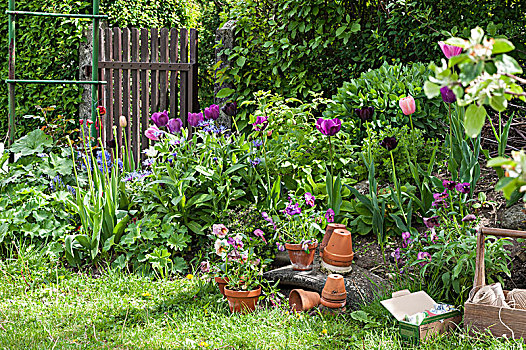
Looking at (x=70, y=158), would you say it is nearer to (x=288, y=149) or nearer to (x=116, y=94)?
(x=116, y=94)

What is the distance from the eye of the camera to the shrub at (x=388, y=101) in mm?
4172

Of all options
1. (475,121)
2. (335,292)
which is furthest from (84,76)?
(475,121)

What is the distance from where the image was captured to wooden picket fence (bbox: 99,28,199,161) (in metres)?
5.33

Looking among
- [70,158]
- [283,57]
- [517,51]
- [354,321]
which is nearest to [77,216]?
[70,158]

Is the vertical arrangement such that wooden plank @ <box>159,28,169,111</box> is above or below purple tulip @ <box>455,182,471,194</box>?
above

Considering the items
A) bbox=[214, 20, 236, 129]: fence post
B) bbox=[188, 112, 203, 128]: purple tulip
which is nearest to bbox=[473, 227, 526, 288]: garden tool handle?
bbox=[188, 112, 203, 128]: purple tulip

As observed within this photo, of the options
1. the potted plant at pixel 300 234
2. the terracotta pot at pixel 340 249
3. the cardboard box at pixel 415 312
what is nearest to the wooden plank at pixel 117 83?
the potted plant at pixel 300 234

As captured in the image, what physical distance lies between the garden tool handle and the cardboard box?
0.19m

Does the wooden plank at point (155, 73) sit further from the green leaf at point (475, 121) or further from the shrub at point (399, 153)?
the green leaf at point (475, 121)

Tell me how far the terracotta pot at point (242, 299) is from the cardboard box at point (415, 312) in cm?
72

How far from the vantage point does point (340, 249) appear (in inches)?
119

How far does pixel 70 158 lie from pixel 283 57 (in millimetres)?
2324

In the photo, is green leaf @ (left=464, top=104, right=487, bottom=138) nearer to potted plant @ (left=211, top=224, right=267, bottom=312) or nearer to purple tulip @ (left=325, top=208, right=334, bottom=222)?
potted plant @ (left=211, top=224, right=267, bottom=312)

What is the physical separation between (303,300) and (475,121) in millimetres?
1952
